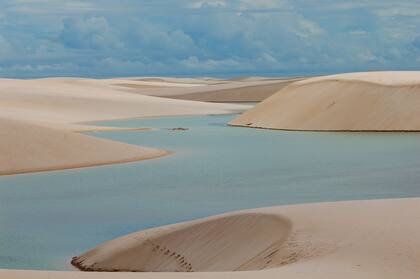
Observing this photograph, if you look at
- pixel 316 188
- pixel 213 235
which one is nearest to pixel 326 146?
pixel 316 188

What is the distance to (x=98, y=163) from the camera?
81.4ft

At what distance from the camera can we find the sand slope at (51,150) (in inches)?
941

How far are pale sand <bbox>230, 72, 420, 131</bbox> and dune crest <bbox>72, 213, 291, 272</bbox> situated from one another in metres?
26.5

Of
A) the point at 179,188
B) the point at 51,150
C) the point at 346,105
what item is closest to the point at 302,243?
the point at 179,188

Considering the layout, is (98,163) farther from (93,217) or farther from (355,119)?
(355,119)

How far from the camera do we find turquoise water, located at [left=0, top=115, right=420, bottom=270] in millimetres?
13343

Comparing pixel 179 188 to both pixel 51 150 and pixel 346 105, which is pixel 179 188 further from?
pixel 346 105

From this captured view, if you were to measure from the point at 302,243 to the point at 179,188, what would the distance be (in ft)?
29.4

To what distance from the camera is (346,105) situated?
41219mm

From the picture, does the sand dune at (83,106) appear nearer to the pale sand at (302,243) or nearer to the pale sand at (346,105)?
the pale sand at (346,105)

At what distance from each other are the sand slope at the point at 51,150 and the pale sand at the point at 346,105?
531 inches

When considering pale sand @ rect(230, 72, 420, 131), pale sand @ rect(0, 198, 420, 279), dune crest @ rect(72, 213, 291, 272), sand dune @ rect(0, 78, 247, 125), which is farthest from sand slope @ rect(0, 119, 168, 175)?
sand dune @ rect(0, 78, 247, 125)

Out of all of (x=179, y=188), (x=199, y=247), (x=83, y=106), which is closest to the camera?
(x=199, y=247)

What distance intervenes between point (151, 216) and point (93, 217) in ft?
3.13
